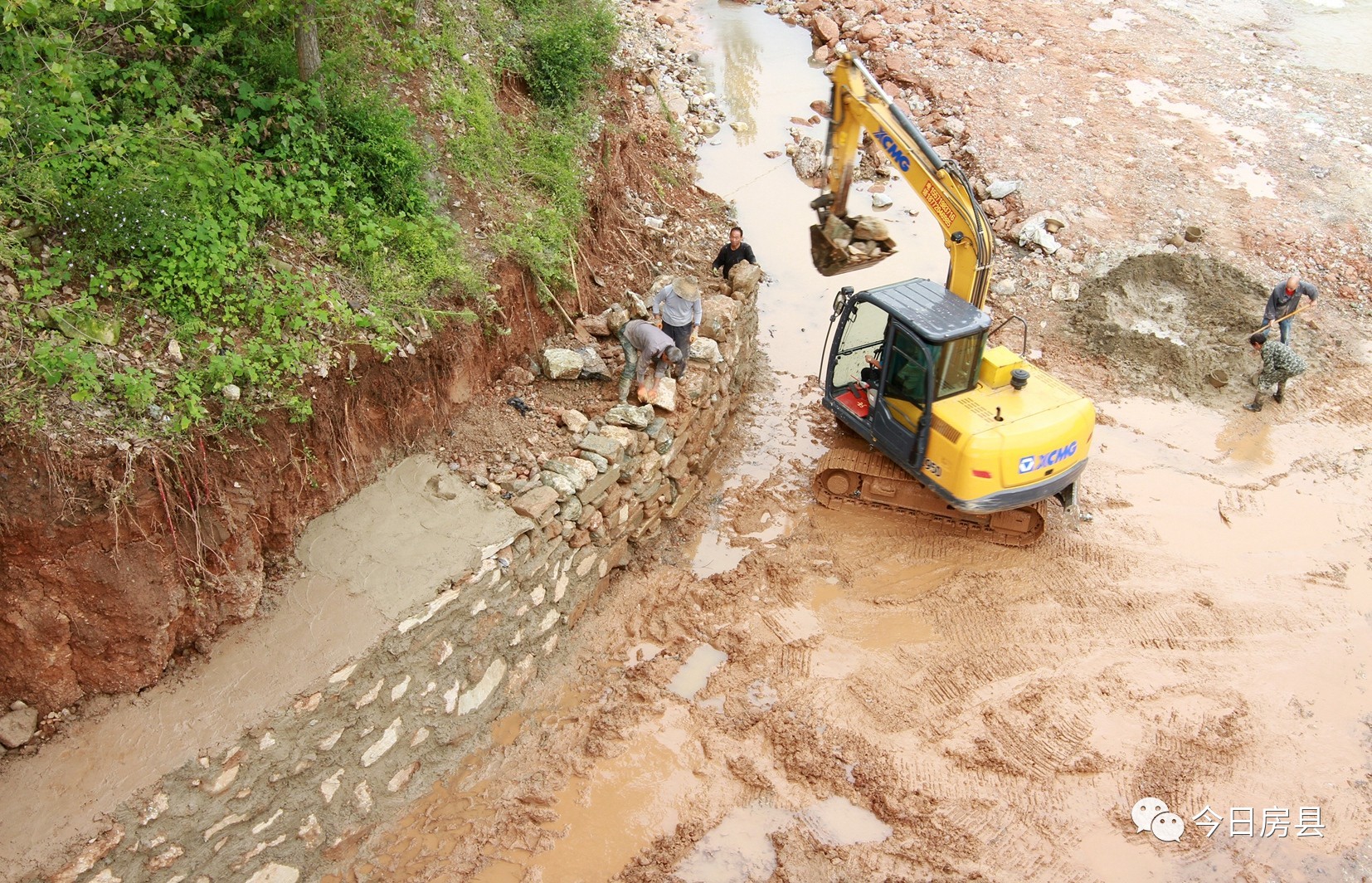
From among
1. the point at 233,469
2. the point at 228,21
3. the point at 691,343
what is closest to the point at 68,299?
the point at 233,469


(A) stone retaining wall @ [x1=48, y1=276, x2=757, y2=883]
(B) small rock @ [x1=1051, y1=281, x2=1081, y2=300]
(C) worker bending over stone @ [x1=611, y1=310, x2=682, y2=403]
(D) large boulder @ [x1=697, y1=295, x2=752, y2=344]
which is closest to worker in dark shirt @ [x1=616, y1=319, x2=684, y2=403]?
(C) worker bending over stone @ [x1=611, y1=310, x2=682, y2=403]

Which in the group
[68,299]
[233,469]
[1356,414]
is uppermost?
[68,299]

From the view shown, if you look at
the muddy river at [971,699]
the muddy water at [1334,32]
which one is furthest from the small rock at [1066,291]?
the muddy water at [1334,32]

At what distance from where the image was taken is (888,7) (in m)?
17.2

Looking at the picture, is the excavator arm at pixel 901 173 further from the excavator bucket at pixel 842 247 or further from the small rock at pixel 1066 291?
the small rock at pixel 1066 291

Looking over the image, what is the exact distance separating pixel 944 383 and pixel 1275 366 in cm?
470

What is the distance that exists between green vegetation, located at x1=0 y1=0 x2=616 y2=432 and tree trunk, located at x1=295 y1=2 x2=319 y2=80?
37 mm

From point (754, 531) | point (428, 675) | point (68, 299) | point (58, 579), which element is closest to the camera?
point (58, 579)

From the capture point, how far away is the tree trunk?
7.64m

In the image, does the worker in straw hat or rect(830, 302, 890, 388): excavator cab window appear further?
rect(830, 302, 890, 388): excavator cab window

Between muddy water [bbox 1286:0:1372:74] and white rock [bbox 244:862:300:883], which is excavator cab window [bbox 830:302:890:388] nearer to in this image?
white rock [bbox 244:862:300:883]

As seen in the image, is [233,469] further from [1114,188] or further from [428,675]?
[1114,188]

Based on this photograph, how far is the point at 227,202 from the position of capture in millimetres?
6906

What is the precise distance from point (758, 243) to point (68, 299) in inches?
329
